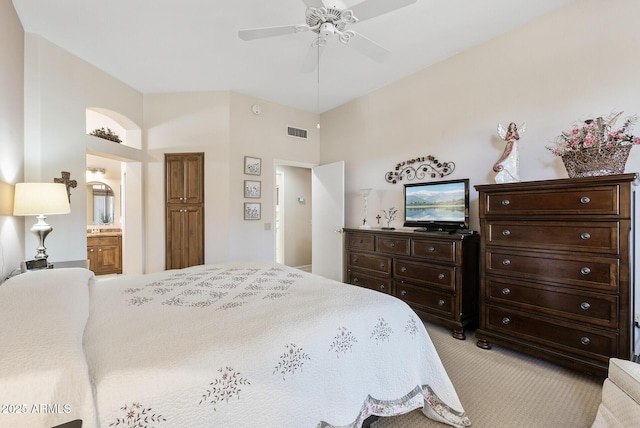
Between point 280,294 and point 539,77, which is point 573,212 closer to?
point 539,77

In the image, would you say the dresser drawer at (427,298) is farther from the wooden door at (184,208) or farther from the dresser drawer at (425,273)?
the wooden door at (184,208)

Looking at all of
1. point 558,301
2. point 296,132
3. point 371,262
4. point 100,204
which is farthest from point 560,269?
point 100,204

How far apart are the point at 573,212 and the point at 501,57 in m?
1.78

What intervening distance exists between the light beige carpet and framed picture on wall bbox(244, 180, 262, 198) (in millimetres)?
3140

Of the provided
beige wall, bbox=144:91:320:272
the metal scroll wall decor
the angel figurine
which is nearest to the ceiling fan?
the angel figurine

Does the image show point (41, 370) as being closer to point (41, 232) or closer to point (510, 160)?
point (41, 232)

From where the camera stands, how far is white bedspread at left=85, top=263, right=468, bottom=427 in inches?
34.7

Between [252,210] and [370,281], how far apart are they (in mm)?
2028

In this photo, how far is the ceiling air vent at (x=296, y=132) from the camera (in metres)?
4.74

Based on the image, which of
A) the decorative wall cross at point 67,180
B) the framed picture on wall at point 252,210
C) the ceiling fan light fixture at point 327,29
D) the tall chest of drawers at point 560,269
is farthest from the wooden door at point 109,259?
the tall chest of drawers at point 560,269

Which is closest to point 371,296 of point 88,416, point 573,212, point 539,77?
point 88,416

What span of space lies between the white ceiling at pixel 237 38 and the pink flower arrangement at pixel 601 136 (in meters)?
1.19

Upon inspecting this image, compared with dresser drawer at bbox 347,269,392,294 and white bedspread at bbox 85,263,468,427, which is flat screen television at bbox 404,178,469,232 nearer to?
dresser drawer at bbox 347,269,392,294

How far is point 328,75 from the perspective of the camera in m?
3.64
